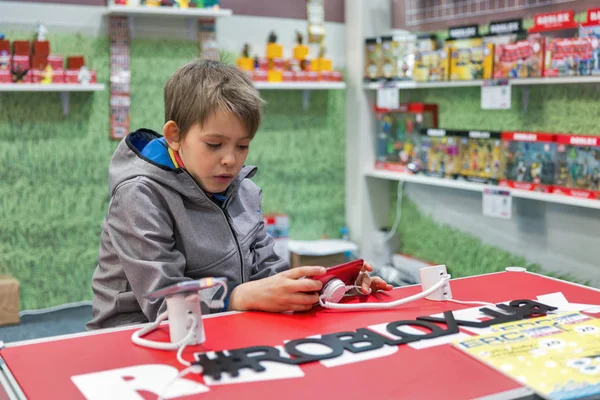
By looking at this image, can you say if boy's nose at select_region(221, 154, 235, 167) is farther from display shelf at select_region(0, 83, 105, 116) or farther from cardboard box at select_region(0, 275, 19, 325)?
cardboard box at select_region(0, 275, 19, 325)

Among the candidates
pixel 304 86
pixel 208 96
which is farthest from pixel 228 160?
pixel 304 86

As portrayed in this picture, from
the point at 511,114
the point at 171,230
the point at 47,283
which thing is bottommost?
the point at 47,283

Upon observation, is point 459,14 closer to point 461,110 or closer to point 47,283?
point 461,110

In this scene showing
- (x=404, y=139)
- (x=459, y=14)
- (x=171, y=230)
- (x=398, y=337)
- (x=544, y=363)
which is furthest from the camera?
(x=404, y=139)

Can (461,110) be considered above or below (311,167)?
above

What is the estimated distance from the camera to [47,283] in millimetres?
3904

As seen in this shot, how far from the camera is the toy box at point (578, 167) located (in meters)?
Result: 3.13

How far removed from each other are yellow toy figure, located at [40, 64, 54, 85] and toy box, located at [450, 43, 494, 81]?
2.12 m

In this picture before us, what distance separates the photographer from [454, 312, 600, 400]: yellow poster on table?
110cm

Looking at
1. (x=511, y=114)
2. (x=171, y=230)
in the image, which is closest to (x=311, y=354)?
(x=171, y=230)

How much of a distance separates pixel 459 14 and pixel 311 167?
1.32 meters

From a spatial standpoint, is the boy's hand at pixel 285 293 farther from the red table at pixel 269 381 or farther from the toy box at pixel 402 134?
the toy box at pixel 402 134

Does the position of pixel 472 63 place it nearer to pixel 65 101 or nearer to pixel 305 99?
pixel 305 99

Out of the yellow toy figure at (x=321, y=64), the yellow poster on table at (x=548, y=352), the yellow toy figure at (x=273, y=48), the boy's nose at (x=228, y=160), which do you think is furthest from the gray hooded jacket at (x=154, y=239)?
the yellow toy figure at (x=321, y=64)
